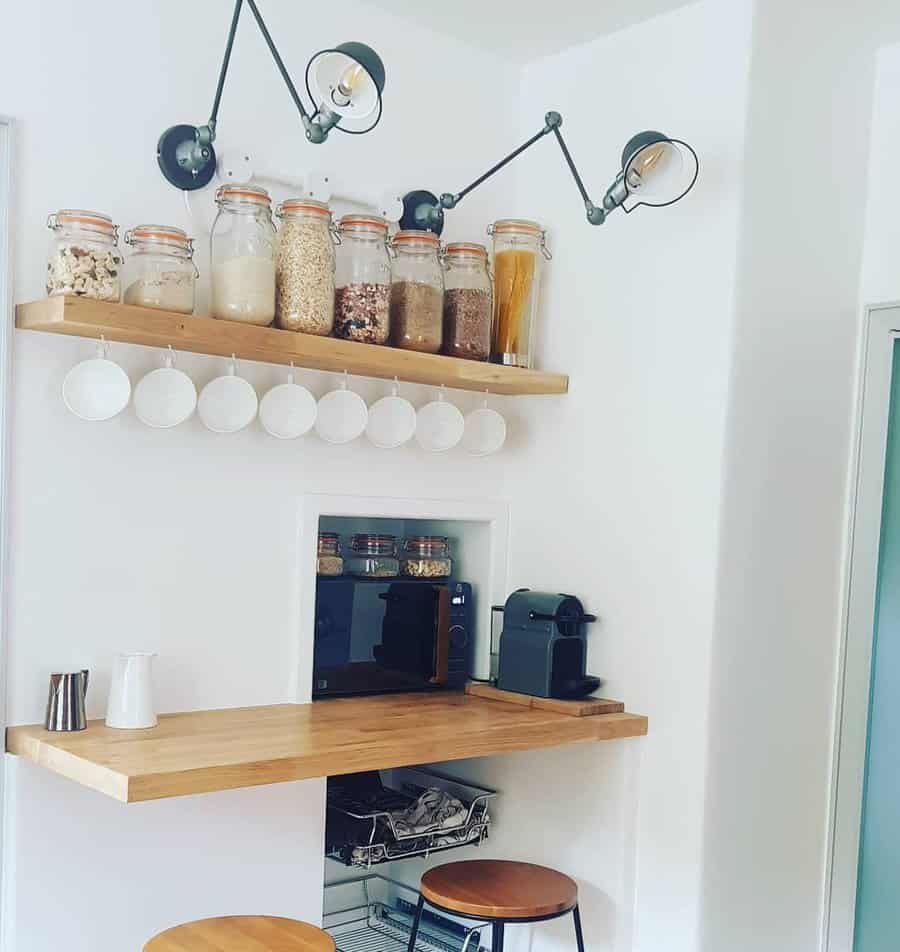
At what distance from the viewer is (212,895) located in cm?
235

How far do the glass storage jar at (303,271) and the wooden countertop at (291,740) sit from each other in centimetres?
79

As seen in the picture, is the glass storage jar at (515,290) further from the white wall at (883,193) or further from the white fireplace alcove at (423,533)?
the white wall at (883,193)

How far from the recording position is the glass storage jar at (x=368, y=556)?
269 centimetres

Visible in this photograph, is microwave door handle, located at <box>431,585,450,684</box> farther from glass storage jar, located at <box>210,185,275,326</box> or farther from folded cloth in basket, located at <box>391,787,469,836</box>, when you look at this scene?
glass storage jar, located at <box>210,185,275,326</box>

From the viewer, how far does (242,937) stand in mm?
1986

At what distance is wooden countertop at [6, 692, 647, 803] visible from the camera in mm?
1867

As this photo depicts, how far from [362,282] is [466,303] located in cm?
29

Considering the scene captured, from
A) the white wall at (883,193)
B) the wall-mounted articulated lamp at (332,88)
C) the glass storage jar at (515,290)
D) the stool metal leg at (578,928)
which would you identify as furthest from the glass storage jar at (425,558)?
the white wall at (883,193)

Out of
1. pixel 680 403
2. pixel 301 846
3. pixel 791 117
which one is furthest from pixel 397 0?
pixel 301 846

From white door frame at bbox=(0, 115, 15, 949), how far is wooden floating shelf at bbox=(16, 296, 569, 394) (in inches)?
2.0

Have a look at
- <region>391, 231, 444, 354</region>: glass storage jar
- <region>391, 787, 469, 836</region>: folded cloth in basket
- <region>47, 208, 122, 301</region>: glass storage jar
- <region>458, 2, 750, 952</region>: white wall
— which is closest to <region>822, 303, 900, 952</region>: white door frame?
<region>458, 2, 750, 952</region>: white wall

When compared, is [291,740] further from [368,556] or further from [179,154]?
[179,154]

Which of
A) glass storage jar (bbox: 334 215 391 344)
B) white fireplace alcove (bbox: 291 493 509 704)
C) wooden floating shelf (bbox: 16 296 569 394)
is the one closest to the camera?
wooden floating shelf (bbox: 16 296 569 394)

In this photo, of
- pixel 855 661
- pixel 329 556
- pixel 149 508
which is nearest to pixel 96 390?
pixel 149 508
